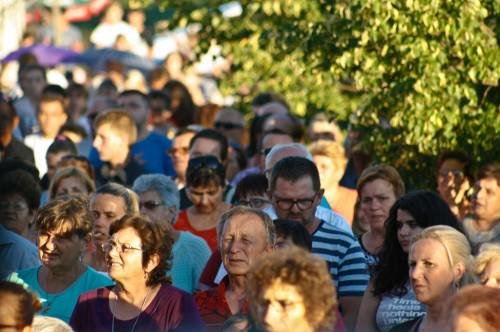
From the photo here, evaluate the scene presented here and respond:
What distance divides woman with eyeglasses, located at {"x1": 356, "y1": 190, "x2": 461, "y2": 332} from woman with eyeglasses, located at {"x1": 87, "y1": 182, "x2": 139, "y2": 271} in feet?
6.65

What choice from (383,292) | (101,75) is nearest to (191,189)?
(383,292)

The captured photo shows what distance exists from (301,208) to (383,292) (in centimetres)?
104

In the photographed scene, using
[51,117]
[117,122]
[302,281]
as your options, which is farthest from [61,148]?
[302,281]

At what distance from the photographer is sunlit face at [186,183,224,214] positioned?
12773mm

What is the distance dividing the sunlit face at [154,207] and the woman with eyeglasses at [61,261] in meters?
1.65

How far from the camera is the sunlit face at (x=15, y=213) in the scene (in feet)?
38.9

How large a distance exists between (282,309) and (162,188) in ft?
17.5

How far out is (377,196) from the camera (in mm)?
11922

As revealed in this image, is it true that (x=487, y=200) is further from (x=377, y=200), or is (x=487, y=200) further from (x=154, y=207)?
(x=154, y=207)

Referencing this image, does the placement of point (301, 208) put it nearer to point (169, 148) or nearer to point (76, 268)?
point (76, 268)

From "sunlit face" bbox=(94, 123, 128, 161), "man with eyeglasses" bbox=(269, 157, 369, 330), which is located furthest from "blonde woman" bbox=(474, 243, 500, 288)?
"sunlit face" bbox=(94, 123, 128, 161)

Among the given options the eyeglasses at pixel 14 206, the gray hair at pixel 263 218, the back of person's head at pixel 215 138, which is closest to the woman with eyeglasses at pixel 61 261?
the gray hair at pixel 263 218

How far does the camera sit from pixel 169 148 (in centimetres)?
1666

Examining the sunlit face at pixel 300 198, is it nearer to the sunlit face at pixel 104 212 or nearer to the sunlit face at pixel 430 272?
the sunlit face at pixel 104 212
